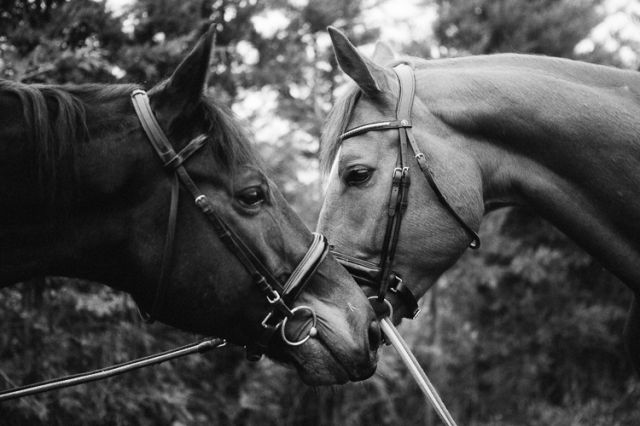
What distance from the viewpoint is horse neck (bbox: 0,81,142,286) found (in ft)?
6.52

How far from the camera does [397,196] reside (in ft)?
9.64

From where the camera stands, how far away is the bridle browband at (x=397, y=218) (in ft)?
9.61

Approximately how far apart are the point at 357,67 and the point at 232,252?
1256mm

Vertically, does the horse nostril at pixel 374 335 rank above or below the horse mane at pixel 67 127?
below

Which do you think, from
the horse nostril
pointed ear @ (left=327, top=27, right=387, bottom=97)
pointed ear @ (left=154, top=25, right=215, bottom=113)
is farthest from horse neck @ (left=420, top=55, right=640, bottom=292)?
pointed ear @ (left=154, top=25, right=215, bottom=113)

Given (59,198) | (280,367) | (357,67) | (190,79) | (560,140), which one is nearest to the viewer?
(59,198)

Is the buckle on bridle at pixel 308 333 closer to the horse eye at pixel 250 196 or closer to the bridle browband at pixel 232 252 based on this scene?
the bridle browband at pixel 232 252

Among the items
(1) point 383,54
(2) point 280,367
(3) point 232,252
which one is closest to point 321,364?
(3) point 232,252

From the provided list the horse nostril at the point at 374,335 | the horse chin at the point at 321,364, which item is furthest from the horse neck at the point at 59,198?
the horse nostril at the point at 374,335

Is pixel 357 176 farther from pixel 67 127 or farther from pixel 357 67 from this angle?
pixel 67 127

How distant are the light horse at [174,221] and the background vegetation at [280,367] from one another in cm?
175

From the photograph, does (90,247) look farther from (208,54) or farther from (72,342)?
(72,342)

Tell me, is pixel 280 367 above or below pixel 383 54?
A: below

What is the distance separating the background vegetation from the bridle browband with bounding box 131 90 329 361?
1.77m
